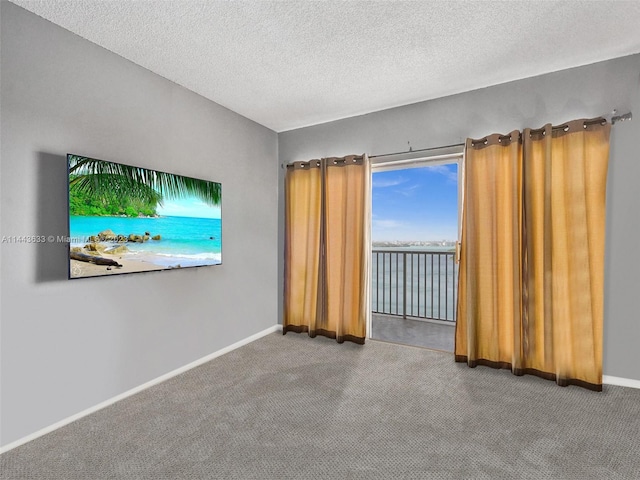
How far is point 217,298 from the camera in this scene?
3094mm

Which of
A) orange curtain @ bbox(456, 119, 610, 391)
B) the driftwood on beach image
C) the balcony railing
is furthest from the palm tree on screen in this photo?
the balcony railing

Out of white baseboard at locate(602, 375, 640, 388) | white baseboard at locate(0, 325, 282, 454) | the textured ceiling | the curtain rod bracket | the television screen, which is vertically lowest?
white baseboard at locate(0, 325, 282, 454)

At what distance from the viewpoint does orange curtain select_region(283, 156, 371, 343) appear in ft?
11.2

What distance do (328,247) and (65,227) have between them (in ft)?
7.72

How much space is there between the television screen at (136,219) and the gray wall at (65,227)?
10 cm

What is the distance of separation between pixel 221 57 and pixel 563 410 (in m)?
3.47

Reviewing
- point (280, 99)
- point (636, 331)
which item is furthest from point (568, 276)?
point (280, 99)

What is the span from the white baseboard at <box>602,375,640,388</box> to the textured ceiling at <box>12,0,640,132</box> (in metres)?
2.47

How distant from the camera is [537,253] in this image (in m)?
2.59

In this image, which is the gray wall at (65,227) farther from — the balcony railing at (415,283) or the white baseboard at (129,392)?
the balcony railing at (415,283)

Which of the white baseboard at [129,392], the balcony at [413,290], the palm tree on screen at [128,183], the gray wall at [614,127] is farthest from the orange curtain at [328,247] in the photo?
the palm tree on screen at [128,183]

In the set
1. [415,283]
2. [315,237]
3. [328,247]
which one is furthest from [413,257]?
[315,237]

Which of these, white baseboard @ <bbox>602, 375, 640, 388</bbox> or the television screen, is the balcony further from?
the television screen

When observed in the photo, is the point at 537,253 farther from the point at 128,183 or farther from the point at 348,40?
the point at 128,183
